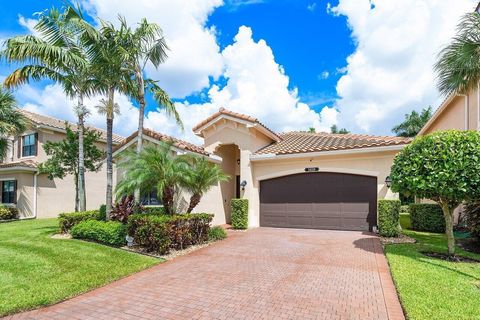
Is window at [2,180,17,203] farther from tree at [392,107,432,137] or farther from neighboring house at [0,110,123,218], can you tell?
tree at [392,107,432,137]

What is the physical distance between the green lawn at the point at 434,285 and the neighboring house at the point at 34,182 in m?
23.9

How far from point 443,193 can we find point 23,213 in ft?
85.8

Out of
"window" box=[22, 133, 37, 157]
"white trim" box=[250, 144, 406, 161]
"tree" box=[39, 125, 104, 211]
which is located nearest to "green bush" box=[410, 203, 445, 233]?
"white trim" box=[250, 144, 406, 161]

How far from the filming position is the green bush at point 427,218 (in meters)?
14.0

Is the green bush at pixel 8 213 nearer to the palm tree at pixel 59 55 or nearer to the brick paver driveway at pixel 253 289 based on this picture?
the palm tree at pixel 59 55

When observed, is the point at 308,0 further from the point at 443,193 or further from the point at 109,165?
the point at 109,165

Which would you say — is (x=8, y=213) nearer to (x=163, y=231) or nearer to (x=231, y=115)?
(x=163, y=231)

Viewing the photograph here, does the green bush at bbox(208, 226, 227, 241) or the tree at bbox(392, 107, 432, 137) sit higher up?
the tree at bbox(392, 107, 432, 137)

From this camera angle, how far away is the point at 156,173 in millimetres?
10742

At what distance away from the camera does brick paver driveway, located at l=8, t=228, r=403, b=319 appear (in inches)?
219

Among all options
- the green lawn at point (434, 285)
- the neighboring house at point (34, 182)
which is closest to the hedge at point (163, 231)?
the green lawn at point (434, 285)

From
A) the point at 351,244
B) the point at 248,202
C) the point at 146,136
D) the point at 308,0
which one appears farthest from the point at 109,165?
the point at 308,0

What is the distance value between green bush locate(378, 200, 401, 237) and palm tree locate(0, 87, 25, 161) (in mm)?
22168

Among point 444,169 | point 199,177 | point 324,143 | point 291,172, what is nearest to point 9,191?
point 199,177
